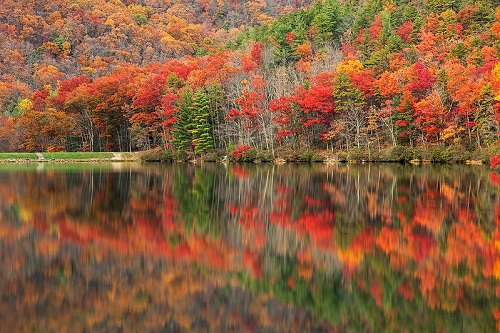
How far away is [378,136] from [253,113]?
12.8 m

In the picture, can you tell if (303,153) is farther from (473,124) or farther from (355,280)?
(355,280)

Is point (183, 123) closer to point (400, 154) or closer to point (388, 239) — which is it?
point (400, 154)

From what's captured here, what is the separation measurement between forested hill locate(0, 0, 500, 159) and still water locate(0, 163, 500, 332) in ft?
100

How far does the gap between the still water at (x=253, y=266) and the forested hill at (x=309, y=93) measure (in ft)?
100

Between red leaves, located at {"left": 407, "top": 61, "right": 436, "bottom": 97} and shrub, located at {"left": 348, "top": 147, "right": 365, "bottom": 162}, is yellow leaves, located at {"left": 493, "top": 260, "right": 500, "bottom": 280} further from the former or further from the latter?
red leaves, located at {"left": 407, "top": 61, "right": 436, "bottom": 97}

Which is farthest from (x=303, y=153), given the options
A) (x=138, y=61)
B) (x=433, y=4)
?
(x=138, y=61)

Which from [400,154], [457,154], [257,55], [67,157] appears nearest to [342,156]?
[400,154]

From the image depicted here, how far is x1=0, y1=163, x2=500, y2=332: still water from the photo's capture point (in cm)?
766

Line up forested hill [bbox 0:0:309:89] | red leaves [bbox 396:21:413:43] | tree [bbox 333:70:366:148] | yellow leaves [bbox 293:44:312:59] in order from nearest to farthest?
tree [bbox 333:70:366:148] < red leaves [bbox 396:21:413:43] < yellow leaves [bbox 293:44:312:59] < forested hill [bbox 0:0:309:89]

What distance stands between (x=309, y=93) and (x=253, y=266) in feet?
142

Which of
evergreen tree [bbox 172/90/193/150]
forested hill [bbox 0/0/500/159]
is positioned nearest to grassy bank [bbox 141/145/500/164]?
forested hill [bbox 0/0/500/159]

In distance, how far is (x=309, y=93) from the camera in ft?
172

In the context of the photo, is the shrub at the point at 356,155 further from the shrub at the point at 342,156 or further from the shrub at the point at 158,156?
the shrub at the point at 158,156

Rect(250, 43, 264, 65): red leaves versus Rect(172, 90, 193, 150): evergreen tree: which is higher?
Rect(250, 43, 264, 65): red leaves
